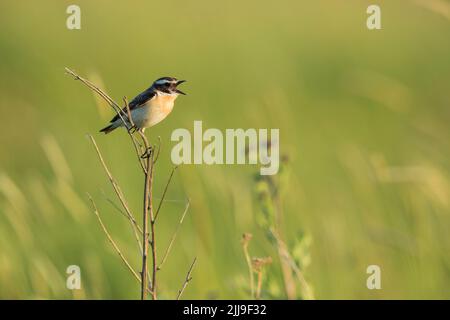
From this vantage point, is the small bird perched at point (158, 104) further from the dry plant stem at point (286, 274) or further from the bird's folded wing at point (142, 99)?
the dry plant stem at point (286, 274)

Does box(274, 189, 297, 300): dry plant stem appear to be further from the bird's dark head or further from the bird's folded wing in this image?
the bird's folded wing

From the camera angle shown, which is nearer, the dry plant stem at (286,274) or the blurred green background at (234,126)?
the dry plant stem at (286,274)

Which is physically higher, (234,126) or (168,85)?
(234,126)

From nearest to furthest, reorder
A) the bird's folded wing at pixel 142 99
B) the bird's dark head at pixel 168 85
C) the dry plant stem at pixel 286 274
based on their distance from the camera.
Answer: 1. the dry plant stem at pixel 286 274
2. the bird's dark head at pixel 168 85
3. the bird's folded wing at pixel 142 99

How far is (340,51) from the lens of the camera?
478 inches

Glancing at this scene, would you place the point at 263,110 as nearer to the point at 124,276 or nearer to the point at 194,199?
the point at 194,199

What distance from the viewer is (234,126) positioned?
8.81 meters

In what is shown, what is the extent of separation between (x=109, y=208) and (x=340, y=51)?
280 inches

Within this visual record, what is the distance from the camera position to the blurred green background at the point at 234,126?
15.7 feet
